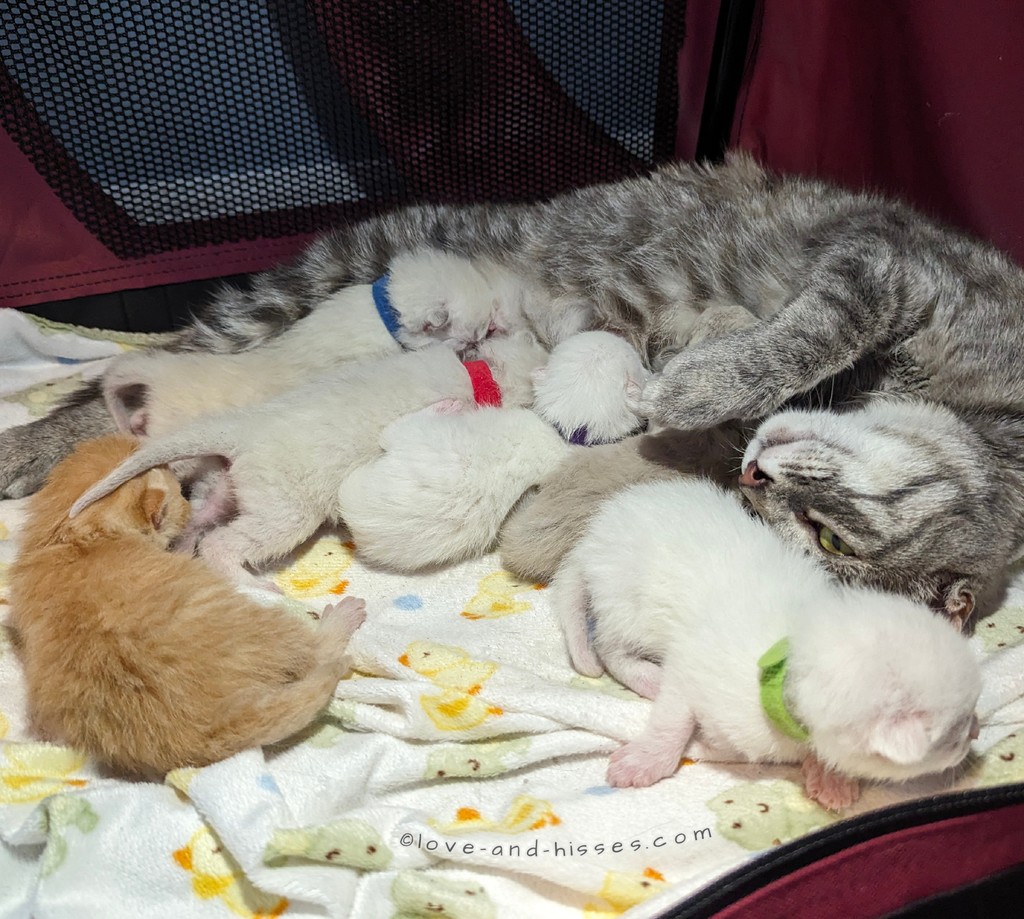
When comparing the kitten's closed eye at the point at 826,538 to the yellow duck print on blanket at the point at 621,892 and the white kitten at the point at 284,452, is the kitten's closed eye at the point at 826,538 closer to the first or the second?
the yellow duck print on blanket at the point at 621,892

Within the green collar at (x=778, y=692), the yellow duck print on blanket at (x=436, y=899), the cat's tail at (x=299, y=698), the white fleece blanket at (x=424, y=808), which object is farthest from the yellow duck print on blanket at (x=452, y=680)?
the green collar at (x=778, y=692)

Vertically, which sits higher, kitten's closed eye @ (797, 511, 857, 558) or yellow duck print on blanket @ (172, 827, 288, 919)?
kitten's closed eye @ (797, 511, 857, 558)

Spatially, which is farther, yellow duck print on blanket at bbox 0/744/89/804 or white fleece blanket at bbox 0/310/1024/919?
yellow duck print on blanket at bbox 0/744/89/804

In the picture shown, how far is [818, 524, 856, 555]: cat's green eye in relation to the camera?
130cm

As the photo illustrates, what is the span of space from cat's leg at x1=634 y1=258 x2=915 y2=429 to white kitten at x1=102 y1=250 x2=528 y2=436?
525mm

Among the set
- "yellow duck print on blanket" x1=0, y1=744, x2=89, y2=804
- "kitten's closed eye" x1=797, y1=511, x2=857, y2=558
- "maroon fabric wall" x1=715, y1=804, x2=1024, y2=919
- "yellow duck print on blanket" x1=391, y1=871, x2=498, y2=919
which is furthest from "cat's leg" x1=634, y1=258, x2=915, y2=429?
"yellow duck print on blanket" x1=0, y1=744, x2=89, y2=804

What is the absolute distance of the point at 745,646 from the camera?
1.15m

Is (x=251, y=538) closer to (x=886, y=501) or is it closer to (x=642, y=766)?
(x=642, y=766)

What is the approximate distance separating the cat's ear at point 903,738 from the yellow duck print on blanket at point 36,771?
0.98 metres

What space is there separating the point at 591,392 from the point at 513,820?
0.73 m

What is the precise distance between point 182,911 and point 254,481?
625 millimetres

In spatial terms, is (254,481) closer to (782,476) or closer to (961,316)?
(782,476)

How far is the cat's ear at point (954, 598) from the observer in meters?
1.30

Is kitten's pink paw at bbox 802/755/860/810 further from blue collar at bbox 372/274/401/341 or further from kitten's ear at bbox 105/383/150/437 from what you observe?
kitten's ear at bbox 105/383/150/437
